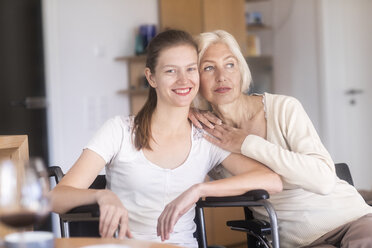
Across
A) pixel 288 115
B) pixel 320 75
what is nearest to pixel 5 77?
pixel 288 115

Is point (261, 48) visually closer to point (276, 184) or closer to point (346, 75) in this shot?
point (346, 75)

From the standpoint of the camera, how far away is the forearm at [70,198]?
1.69 meters

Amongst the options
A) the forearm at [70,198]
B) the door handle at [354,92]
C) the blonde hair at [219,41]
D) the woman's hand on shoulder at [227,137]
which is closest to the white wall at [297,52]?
the door handle at [354,92]

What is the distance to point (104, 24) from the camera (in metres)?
4.75

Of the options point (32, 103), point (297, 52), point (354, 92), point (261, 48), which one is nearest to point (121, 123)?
point (32, 103)

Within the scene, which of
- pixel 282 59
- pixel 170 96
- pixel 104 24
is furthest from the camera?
pixel 282 59

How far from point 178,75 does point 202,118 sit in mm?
219

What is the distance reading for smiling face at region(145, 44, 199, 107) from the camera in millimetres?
2057

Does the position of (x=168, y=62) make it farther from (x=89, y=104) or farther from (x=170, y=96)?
(x=89, y=104)

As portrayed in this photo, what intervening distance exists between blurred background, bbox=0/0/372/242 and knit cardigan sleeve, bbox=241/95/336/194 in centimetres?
248

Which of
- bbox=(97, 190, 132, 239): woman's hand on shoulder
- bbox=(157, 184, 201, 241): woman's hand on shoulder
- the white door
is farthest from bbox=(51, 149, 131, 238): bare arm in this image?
the white door

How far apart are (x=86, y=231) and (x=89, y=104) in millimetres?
2609

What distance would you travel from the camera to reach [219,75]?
2193mm

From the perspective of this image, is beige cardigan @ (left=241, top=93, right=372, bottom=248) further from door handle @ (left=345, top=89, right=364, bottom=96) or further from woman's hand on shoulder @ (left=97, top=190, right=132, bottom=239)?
door handle @ (left=345, top=89, right=364, bottom=96)
